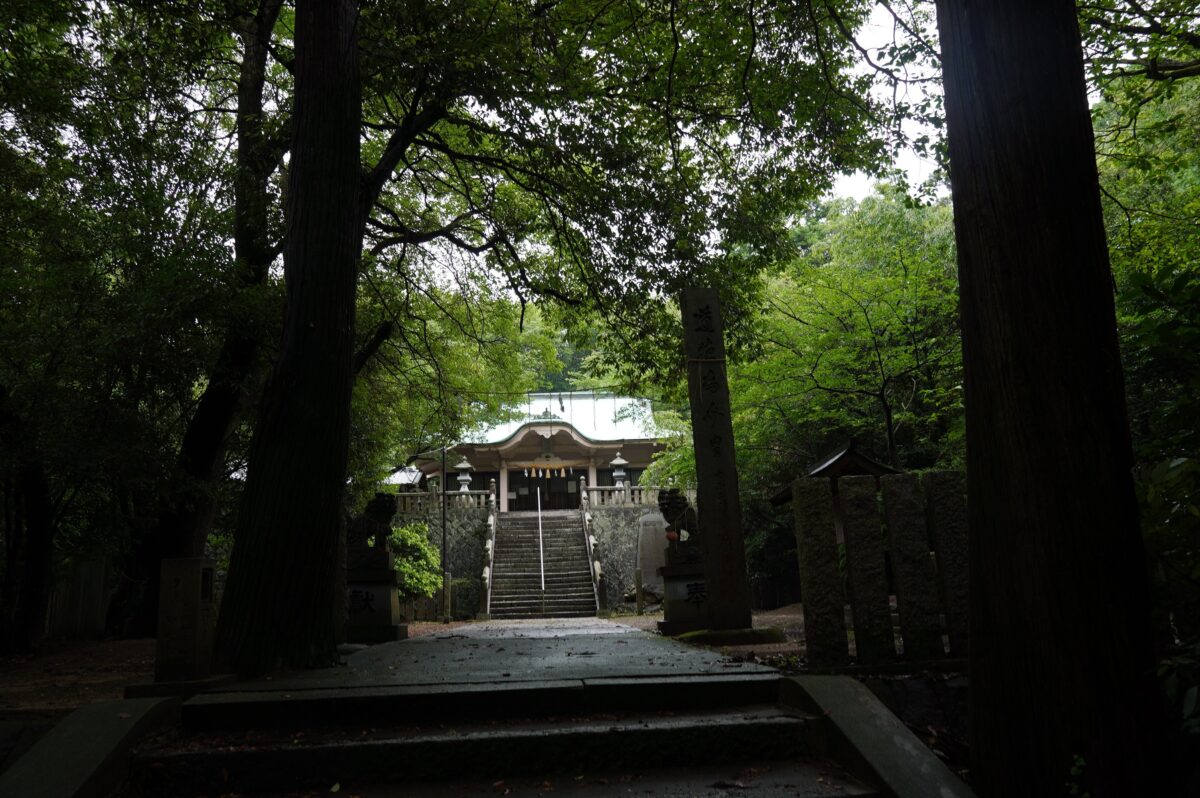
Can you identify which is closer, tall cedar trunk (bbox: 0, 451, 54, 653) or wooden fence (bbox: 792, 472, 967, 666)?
wooden fence (bbox: 792, 472, 967, 666)

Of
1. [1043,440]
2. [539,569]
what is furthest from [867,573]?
[539,569]

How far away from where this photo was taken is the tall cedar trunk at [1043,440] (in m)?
2.48

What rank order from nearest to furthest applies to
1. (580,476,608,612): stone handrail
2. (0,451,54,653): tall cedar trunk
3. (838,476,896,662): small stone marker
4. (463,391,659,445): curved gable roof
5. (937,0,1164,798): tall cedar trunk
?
(937,0,1164,798): tall cedar trunk < (838,476,896,662): small stone marker < (0,451,54,653): tall cedar trunk < (580,476,608,612): stone handrail < (463,391,659,445): curved gable roof

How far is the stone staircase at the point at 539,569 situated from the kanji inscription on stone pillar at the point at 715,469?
43.9 feet

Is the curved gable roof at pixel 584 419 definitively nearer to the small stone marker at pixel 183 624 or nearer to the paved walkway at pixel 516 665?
the paved walkway at pixel 516 665

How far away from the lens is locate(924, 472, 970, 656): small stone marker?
380 centimetres

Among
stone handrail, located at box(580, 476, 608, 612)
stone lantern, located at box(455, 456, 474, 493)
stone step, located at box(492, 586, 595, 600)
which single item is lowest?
stone step, located at box(492, 586, 595, 600)

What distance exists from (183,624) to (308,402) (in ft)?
5.19

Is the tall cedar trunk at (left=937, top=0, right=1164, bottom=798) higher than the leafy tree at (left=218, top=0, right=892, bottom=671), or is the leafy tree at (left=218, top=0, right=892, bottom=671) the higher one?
the leafy tree at (left=218, top=0, right=892, bottom=671)

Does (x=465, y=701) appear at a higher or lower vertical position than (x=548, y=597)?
higher

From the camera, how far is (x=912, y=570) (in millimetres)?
3805

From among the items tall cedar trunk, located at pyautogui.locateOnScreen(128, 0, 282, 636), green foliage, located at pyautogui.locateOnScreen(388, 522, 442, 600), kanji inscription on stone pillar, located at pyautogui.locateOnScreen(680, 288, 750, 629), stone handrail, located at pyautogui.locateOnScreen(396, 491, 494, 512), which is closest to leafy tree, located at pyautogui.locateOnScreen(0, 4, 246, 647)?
tall cedar trunk, located at pyautogui.locateOnScreen(128, 0, 282, 636)

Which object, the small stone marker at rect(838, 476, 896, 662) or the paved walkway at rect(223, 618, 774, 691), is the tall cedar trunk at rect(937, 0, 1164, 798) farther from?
the paved walkway at rect(223, 618, 774, 691)

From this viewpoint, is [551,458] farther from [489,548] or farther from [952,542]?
[952,542]
